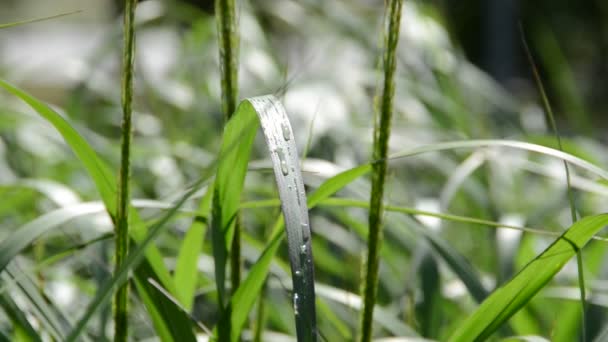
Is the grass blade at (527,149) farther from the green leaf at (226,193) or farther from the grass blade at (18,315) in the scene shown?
the grass blade at (18,315)

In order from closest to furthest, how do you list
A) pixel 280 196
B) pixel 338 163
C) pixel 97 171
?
1. pixel 280 196
2. pixel 97 171
3. pixel 338 163

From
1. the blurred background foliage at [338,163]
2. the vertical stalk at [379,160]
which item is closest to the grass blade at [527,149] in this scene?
the vertical stalk at [379,160]

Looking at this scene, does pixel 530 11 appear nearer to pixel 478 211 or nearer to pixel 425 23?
pixel 425 23

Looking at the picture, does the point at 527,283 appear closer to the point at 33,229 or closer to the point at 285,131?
the point at 285,131

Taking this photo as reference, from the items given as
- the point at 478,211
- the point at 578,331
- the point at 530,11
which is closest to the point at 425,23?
the point at 478,211

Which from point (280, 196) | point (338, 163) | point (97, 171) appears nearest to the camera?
point (280, 196)

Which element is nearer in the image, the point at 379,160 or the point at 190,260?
the point at 379,160

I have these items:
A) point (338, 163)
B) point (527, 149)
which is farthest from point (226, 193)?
point (338, 163)

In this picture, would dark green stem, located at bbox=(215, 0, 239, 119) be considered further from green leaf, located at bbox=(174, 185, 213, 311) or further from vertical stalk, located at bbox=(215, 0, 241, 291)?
green leaf, located at bbox=(174, 185, 213, 311)

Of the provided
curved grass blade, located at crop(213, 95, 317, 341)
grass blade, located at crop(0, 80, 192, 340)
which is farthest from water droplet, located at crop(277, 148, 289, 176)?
grass blade, located at crop(0, 80, 192, 340)
